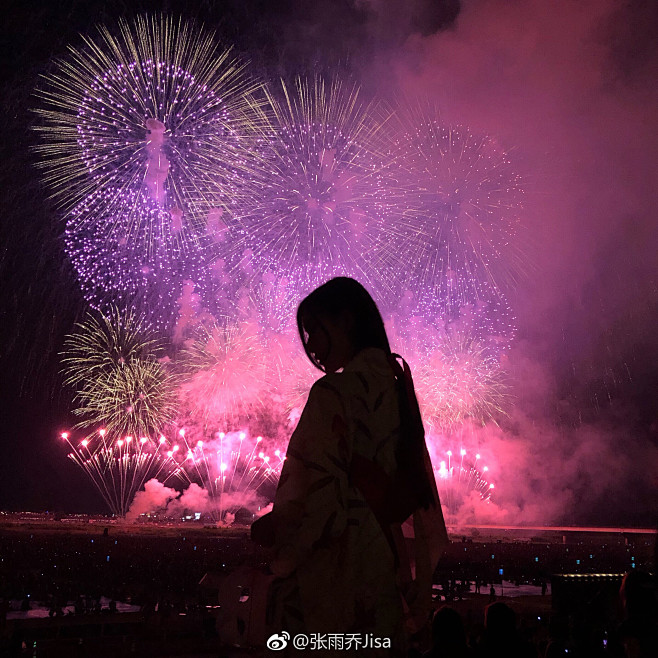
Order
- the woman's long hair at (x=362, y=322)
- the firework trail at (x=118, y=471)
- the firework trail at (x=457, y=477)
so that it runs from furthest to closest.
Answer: the firework trail at (x=118, y=471) → the firework trail at (x=457, y=477) → the woman's long hair at (x=362, y=322)

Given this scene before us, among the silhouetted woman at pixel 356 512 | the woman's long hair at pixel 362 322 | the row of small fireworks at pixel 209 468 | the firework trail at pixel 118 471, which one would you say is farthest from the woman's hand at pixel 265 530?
the firework trail at pixel 118 471

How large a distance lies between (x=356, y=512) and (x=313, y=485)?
6.1 inches

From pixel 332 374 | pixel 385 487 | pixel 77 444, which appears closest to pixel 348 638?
pixel 385 487

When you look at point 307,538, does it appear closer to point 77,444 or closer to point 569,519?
point 569,519

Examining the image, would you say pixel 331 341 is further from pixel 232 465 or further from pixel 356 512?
pixel 232 465

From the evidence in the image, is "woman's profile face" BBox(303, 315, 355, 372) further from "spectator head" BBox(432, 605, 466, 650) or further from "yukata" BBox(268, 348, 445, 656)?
"spectator head" BBox(432, 605, 466, 650)

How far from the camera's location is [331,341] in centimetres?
188

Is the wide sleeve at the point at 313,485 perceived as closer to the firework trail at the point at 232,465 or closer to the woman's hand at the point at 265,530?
the woman's hand at the point at 265,530

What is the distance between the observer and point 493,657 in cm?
316

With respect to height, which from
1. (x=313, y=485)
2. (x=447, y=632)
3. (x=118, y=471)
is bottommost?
(x=447, y=632)

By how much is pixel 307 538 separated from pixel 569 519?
8069 cm

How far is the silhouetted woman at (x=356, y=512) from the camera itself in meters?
1.52

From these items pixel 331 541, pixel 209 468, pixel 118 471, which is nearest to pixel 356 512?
pixel 331 541

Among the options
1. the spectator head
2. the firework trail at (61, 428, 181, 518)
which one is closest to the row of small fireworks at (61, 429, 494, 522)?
the firework trail at (61, 428, 181, 518)
